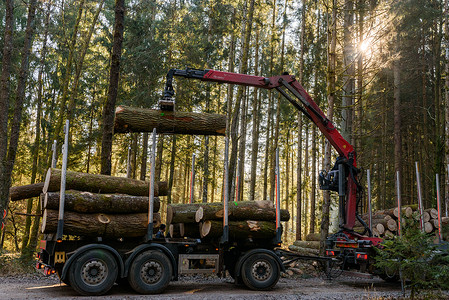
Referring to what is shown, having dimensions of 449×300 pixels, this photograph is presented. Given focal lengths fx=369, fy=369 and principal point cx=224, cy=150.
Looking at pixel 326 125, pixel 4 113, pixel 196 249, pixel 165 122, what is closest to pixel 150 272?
pixel 196 249

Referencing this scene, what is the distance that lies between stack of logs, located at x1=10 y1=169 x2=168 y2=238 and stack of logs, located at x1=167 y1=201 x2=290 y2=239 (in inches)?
44.6

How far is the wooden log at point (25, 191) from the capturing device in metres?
9.03

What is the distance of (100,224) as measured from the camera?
746cm

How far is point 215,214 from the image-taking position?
8766 mm

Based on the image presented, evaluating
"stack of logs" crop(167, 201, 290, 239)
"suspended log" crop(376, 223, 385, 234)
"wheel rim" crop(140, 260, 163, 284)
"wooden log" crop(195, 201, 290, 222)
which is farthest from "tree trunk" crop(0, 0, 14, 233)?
A: "suspended log" crop(376, 223, 385, 234)

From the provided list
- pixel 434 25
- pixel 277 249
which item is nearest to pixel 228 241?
pixel 277 249

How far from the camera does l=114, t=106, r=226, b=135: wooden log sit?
8.57 m

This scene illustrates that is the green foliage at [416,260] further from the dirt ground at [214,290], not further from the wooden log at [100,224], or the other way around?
the wooden log at [100,224]

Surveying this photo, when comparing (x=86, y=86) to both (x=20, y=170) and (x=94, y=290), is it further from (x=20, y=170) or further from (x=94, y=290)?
(x=94, y=290)

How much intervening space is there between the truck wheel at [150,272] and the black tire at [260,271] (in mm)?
1862

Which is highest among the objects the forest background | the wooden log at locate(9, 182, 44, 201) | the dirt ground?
the forest background

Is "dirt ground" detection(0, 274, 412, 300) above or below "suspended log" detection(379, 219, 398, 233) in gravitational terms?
below

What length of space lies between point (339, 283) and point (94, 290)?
6.63 metres

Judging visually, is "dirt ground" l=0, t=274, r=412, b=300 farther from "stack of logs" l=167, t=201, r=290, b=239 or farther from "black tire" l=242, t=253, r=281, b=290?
"stack of logs" l=167, t=201, r=290, b=239
